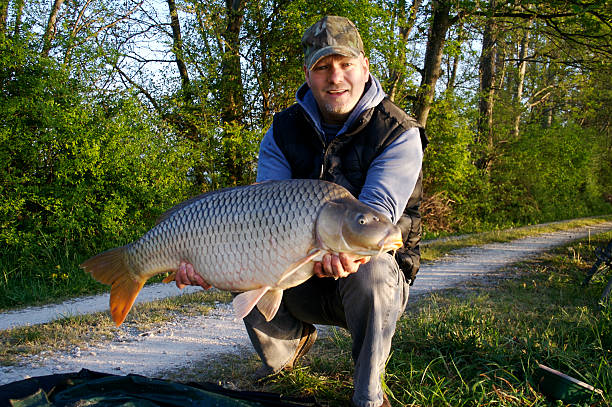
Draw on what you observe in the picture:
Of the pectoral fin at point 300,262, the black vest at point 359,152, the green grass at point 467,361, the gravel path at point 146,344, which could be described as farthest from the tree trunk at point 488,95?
the pectoral fin at point 300,262

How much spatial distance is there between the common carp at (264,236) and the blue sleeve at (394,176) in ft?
0.82

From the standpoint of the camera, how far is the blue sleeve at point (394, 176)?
199cm

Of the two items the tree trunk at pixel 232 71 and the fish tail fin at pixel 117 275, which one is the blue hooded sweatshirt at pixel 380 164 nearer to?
the fish tail fin at pixel 117 275

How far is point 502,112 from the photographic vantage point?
12812 mm

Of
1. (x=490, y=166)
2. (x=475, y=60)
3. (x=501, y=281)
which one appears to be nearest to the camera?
(x=501, y=281)

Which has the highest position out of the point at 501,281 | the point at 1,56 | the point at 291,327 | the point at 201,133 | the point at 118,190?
the point at 1,56

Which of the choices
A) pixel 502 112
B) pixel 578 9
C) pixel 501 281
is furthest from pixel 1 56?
pixel 502 112

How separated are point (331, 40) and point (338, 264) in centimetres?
107

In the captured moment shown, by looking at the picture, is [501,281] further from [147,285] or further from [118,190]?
[118,190]

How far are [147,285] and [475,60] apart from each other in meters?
12.7

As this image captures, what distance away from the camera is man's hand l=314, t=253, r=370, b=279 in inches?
→ 67.7

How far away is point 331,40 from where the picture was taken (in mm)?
2195

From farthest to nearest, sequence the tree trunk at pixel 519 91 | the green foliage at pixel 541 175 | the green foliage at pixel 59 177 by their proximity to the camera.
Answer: the tree trunk at pixel 519 91
the green foliage at pixel 541 175
the green foliage at pixel 59 177

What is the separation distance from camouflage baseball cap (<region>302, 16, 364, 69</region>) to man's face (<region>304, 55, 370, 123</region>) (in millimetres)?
41
